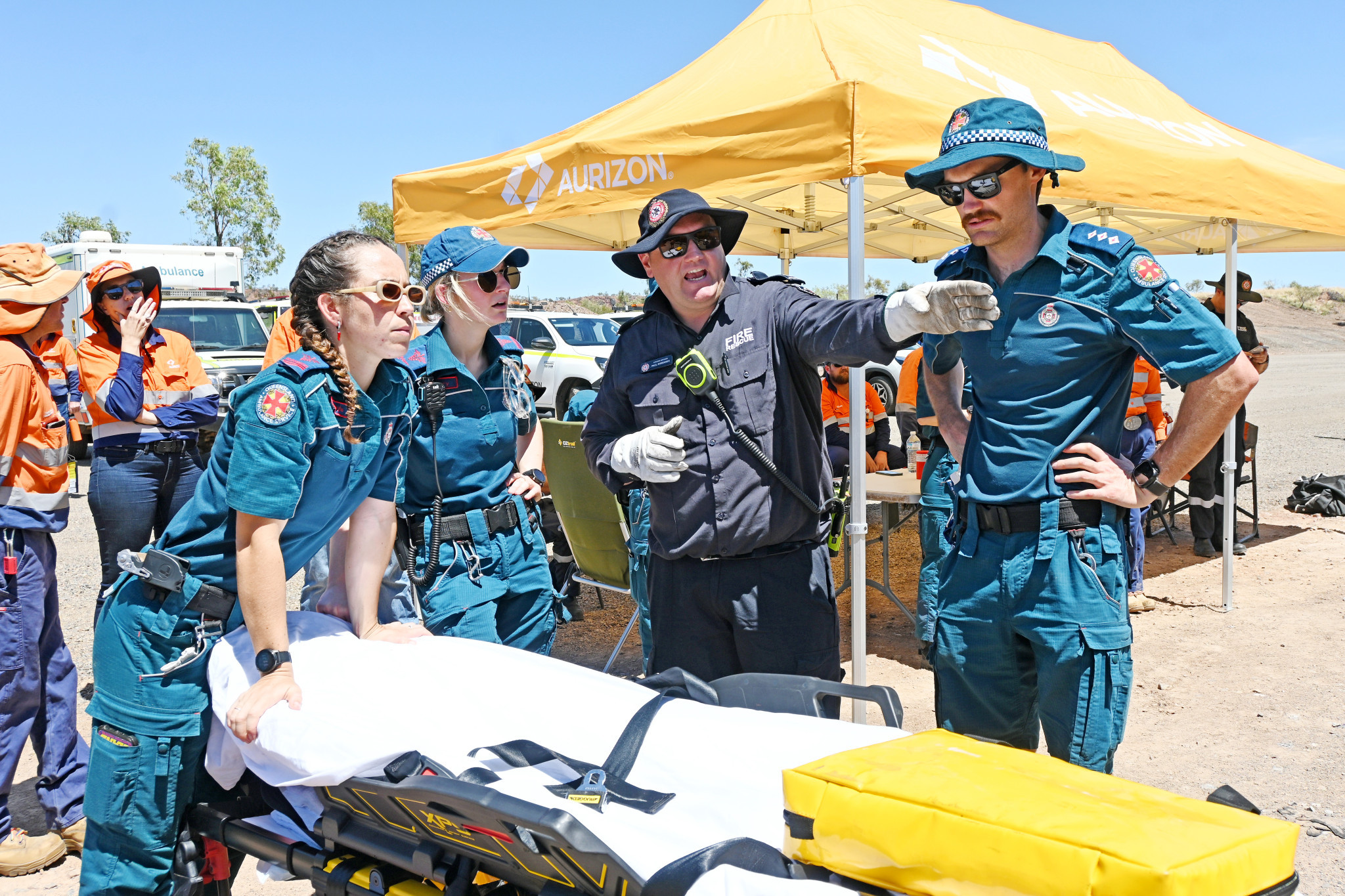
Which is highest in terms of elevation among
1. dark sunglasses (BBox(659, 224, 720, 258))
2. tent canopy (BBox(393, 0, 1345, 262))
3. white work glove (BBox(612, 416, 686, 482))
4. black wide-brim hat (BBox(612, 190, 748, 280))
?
tent canopy (BBox(393, 0, 1345, 262))

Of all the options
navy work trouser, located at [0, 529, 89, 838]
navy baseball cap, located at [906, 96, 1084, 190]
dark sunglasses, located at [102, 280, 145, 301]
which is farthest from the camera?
dark sunglasses, located at [102, 280, 145, 301]

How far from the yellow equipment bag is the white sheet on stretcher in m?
0.23

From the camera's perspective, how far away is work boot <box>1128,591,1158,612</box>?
6227mm

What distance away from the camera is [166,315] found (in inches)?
496

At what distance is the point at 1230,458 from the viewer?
6000 millimetres

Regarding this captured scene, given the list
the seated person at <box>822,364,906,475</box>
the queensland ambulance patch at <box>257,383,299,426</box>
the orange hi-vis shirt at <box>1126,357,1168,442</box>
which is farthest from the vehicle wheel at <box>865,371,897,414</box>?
the queensland ambulance patch at <box>257,383,299,426</box>

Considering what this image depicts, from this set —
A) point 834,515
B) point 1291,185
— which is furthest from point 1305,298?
point 834,515

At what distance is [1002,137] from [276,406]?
177 cm

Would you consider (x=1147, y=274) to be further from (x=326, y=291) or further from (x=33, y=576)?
(x=33, y=576)

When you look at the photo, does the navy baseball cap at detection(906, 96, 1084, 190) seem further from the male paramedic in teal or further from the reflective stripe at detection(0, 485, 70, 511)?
the reflective stripe at detection(0, 485, 70, 511)

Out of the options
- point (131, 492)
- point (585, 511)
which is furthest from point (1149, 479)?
point (131, 492)

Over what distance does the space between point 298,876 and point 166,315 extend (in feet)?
40.2

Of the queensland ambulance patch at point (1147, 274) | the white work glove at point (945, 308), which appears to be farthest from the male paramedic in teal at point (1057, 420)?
the white work glove at point (945, 308)

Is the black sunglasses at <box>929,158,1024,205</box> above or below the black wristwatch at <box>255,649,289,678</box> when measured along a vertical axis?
above
